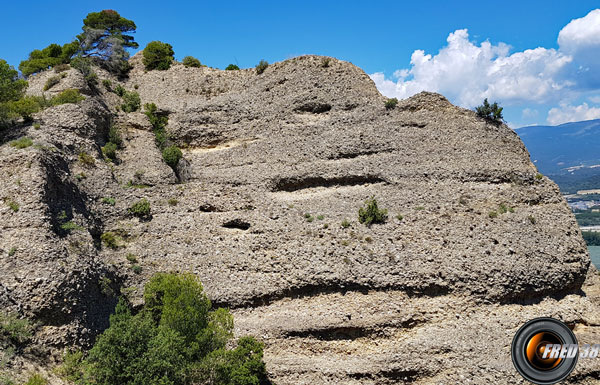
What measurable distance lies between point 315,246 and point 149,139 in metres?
16.8

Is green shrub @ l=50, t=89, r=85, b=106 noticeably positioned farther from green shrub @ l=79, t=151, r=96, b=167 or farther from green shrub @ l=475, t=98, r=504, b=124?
green shrub @ l=475, t=98, r=504, b=124

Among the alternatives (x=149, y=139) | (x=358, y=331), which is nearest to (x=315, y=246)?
(x=358, y=331)

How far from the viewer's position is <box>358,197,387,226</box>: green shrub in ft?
75.0

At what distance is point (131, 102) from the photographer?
1277 inches

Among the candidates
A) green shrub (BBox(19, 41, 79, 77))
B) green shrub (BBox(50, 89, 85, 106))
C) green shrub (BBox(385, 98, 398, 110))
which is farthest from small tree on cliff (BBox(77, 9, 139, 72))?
green shrub (BBox(385, 98, 398, 110))

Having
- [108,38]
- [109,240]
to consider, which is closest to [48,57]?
[108,38]

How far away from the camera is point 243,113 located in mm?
30688

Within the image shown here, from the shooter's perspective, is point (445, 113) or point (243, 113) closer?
point (445, 113)

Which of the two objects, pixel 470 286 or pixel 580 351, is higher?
pixel 470 286

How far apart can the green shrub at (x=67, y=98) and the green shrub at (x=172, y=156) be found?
24.0 feet

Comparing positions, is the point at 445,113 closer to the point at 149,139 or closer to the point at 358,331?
the point at 358,331

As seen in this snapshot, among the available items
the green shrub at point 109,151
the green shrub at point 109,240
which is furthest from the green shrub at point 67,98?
the green shrub at point 109,240

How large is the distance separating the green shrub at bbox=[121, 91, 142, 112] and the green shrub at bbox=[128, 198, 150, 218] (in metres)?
11.9

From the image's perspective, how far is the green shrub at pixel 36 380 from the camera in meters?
12.7
